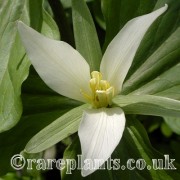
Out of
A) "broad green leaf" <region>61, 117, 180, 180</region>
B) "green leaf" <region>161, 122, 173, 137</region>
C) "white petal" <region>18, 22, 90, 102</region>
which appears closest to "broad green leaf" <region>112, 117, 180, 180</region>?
"broad green leaf" <region>61, 117, 180, 180</region>

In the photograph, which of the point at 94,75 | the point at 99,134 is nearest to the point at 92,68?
the point at 94,75

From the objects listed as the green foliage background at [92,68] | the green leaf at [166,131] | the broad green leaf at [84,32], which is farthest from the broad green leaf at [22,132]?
the green leaf at [166,131]

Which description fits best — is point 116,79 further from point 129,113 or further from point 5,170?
point 5,170

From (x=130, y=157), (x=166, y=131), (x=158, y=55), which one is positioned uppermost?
(x=158, y=55)

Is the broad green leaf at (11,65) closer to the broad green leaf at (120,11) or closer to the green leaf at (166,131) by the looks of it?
the broad green leaf at (120,11)

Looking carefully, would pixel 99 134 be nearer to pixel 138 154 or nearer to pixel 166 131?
pixel 138 154

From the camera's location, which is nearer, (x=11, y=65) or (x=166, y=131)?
(x=11, y=65)

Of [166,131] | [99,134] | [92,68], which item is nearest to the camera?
[99,134]

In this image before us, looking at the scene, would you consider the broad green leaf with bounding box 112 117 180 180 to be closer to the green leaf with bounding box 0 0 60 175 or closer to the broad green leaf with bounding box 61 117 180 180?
the broad green leaf with bounding box 61 117 180 180
